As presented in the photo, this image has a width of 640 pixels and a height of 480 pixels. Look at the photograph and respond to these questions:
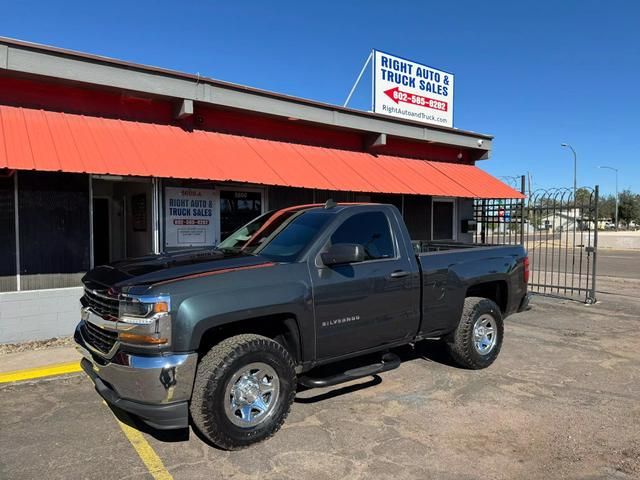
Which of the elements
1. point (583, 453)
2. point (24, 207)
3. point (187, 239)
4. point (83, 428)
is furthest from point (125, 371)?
point (187, 239)

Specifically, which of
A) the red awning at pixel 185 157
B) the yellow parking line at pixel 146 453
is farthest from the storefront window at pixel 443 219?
the yellow parking line at pixel 146 453

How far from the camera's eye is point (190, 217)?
9.42 m

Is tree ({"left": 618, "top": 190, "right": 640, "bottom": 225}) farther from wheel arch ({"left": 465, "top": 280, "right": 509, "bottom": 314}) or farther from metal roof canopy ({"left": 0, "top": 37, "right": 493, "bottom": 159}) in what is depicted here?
wheel arch ({"left": 465, "top": 280, "right": 509, "bottom": 314})

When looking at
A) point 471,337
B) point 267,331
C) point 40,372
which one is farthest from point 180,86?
point 471,337

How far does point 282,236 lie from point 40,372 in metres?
3.64

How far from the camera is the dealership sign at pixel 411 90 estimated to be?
42.2 feet

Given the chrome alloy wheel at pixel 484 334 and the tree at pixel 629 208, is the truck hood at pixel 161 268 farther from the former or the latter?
the tree at pixel 629 208

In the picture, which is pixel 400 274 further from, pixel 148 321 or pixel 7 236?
pixel 7 236

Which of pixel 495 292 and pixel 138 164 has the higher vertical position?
pixel 138 164

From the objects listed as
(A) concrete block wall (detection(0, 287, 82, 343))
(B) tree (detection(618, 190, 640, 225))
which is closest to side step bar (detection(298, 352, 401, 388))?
(A) concrete block wall (detection(0, 287, 82, 343))

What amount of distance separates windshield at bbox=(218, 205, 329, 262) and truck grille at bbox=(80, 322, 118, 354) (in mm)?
1396

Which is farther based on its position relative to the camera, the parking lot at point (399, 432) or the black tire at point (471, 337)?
the black tire at point (471, 337)

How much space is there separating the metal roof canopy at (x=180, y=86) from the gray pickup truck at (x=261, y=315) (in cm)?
436

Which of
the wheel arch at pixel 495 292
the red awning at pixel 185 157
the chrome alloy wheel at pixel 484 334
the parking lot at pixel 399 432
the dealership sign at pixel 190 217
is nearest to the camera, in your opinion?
the parking lot at pixel 399 432
